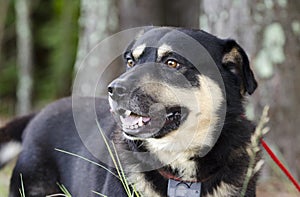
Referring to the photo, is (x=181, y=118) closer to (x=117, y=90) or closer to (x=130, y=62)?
(x=117, y=90)

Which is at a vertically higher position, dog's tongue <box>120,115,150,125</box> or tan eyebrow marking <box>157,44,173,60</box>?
tan eyebrow marking <box>157,44,173,60</box>

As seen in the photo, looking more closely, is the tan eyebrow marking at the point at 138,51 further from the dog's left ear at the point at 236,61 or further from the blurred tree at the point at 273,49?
the blurred tree at the point at 273,49

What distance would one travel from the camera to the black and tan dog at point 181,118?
418 centimetres

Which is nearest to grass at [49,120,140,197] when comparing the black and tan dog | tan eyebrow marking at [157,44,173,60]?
the black and tan dog

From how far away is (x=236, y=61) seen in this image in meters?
4.50

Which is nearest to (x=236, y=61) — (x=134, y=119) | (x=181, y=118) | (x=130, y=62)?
(x=181, y=118)

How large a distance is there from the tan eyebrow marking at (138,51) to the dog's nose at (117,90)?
546mm

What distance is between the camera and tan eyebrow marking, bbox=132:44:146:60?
4477 millimetres

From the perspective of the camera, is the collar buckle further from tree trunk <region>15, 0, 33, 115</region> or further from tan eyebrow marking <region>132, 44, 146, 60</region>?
tree trunk <region>15, 0, 33, 115</region>

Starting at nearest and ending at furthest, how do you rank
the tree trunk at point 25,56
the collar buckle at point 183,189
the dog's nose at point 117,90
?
1. the dog's nose at point 117,90
2. the collar buckle at point 183,189
3. the tree trunk at point 25,56

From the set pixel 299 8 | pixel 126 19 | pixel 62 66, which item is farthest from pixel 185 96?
pixel 62 66

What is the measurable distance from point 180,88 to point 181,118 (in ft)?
0.69

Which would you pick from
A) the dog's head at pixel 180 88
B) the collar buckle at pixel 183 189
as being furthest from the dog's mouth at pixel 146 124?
the collar buckle at pixel 183 189

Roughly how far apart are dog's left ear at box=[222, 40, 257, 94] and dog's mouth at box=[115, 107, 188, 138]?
55cm
